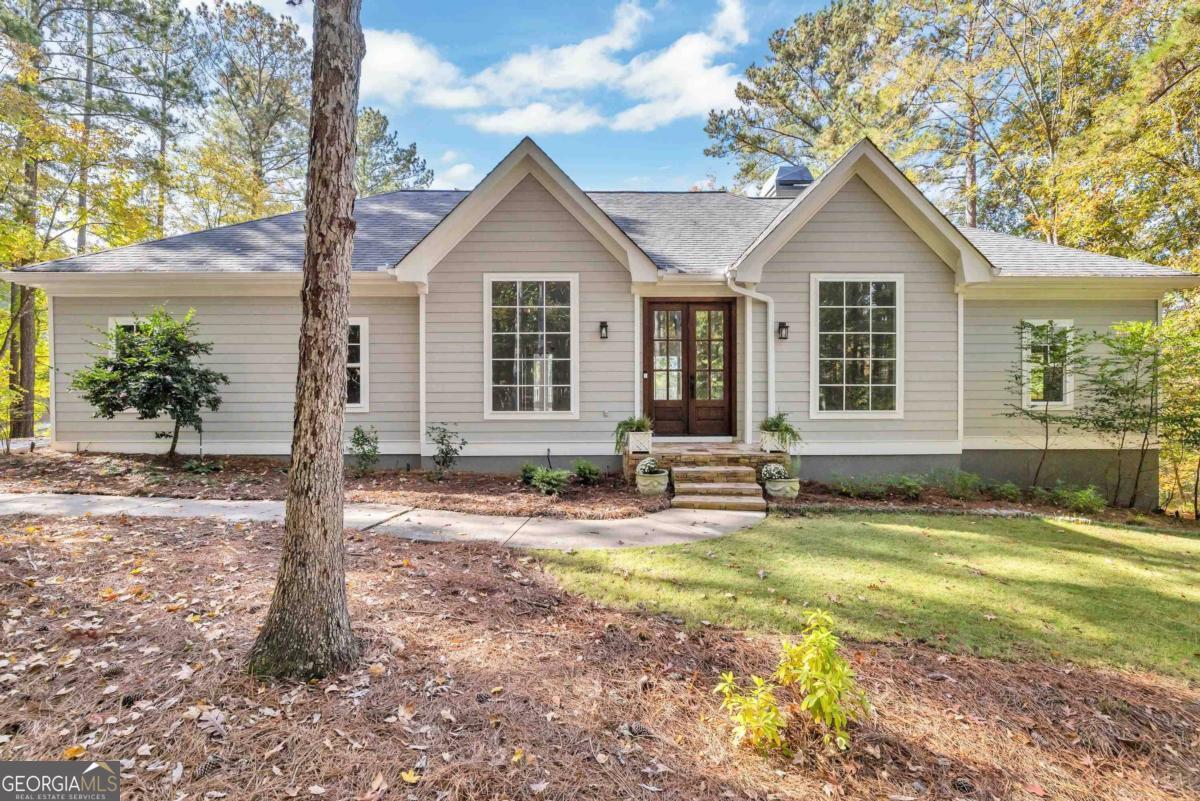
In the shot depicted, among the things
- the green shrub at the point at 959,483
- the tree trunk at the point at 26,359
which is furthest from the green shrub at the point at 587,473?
the tree trunk at the point at 26,359

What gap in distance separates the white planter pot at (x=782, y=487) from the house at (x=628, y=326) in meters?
1.05

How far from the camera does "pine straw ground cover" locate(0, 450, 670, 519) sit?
19.8 ft

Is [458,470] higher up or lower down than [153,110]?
lower down

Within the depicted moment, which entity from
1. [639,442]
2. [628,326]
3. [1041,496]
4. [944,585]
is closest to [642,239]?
[628,326]

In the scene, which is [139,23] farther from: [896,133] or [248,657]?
[896,133]

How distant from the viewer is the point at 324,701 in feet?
7.21

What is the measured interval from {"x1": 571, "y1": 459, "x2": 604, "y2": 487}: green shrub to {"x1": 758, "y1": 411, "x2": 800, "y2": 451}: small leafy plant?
2.47 meters

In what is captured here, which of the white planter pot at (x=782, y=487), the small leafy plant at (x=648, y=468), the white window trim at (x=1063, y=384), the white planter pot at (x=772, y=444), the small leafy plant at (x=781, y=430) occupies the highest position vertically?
the white window trim at (x=1063, y=384)

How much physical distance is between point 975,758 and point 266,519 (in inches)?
226

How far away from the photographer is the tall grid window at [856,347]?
7.66 metres

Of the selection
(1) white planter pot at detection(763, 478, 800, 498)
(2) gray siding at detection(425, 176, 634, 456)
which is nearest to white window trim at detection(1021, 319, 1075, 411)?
(1) white planter pot at detection(763, 478, 800, 498)

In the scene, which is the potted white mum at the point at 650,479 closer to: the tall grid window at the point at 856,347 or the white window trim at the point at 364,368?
the tall grid window at the point at 856,347

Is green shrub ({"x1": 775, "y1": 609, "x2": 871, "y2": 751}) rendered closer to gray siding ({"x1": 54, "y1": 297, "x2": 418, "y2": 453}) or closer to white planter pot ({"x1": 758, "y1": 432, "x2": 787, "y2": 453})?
white planter pot ({"x1": 758, "y1": 432, "x2": 787, "y2": 453})

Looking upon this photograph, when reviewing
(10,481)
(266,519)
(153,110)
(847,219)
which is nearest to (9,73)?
(153,110)
